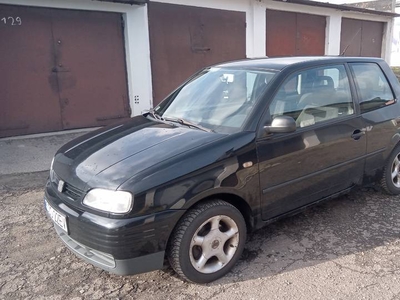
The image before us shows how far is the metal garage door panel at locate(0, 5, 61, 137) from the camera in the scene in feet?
21.4

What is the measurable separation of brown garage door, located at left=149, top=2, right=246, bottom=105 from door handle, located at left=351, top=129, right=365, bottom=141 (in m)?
5.78

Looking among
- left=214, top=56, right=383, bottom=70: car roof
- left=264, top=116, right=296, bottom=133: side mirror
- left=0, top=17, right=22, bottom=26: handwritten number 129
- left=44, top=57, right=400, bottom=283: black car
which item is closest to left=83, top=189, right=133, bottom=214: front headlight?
left=44, top=57, right=400, bottom=283: black car

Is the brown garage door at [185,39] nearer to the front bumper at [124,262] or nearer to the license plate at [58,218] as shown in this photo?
the license plate at [58,218]

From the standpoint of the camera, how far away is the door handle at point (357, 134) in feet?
12.0

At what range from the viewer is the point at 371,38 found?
1559 cm

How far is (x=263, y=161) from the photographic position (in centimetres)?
297

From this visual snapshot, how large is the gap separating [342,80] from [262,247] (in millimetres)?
1924

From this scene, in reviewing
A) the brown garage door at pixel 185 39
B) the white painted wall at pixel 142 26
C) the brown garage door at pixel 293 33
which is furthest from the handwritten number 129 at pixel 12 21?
the brown garage door at pixel 293 33

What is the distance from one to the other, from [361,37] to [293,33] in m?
4.90

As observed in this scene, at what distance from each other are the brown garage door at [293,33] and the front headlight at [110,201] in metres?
9.83

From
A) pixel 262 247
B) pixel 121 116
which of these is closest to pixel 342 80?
pixel 262 247

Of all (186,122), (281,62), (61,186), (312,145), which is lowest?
(61,186)

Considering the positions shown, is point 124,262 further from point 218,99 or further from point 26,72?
point 26,72

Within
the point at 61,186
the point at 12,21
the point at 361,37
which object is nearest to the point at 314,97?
the point at 61,186
